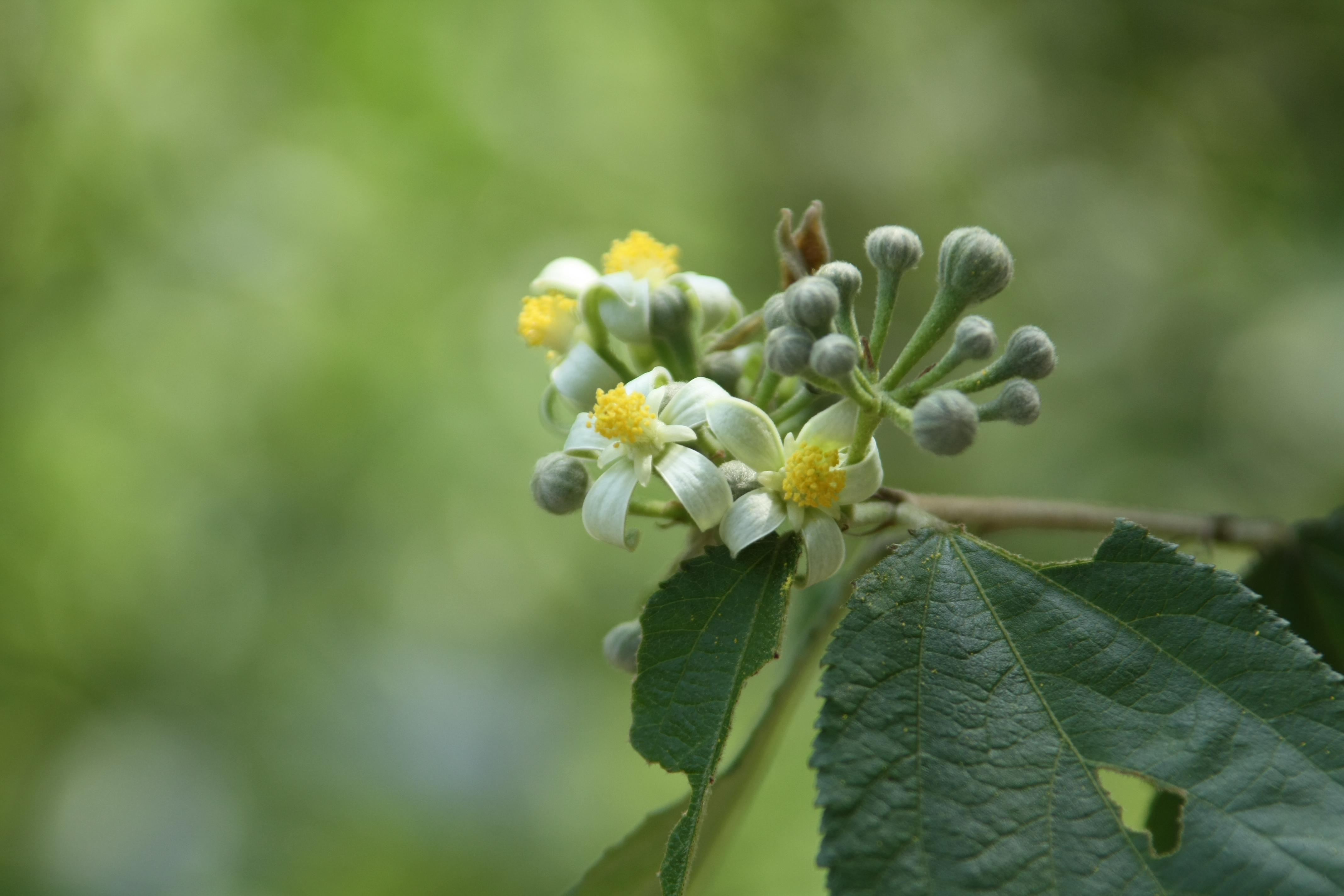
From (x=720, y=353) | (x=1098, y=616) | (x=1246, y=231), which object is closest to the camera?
(x=1098, y=616)

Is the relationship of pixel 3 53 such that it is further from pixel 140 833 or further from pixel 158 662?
pixel 140 833

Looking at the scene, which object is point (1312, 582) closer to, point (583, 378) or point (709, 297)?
point (709, 297)

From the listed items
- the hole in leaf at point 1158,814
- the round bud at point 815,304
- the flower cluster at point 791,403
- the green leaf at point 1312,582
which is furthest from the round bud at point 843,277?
the green leaf at point 1312,582

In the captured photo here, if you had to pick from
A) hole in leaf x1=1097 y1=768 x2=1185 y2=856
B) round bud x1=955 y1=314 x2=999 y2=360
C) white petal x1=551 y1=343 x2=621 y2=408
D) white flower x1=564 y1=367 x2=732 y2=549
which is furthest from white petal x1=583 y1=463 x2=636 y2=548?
hole in leaf x1=1097 y1=768 x2=1185 y2=856

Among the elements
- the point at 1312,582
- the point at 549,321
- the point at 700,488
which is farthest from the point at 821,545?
the point at 1312,582

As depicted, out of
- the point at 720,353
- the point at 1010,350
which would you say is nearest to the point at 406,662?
the point at 720,353

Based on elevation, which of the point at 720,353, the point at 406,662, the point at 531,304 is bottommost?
the point at 720,353
